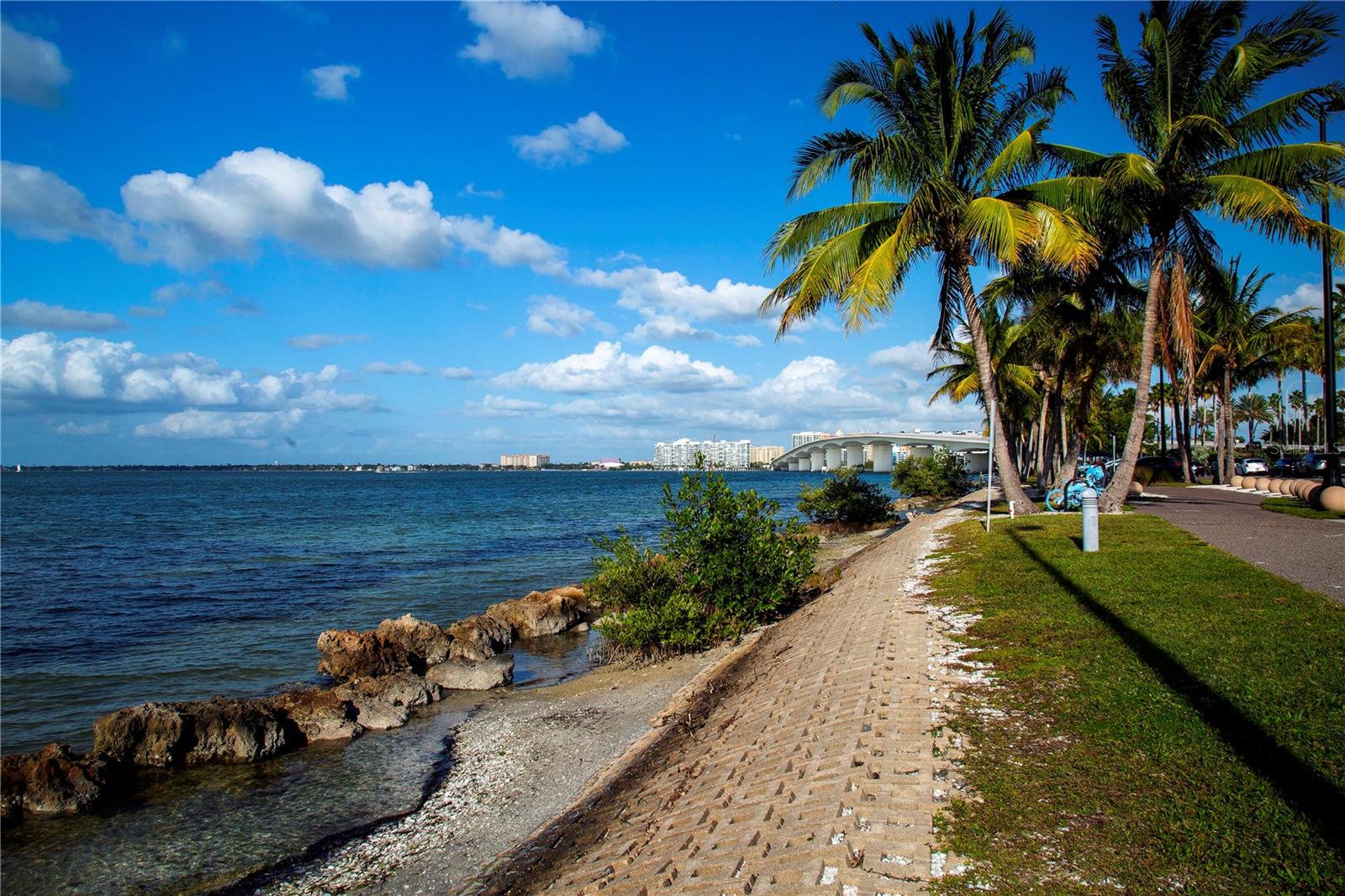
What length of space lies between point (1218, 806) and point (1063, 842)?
93cm

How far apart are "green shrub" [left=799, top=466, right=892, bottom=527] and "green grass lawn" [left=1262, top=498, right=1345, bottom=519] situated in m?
13.5

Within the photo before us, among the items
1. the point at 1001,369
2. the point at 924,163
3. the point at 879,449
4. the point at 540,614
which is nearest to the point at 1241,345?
the point at 1001,369

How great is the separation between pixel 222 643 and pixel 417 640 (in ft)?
15.6

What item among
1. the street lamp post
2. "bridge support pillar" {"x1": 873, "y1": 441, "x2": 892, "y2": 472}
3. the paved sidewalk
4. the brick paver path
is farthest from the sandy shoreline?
"bridge support pillar" {"x1": 873, "y1": 441, "x2": 892, "y2": 472}

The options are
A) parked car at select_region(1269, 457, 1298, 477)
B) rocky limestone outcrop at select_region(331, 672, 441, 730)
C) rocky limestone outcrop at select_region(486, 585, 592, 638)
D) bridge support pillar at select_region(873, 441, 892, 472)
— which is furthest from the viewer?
bridge support pillar at select_region(873, 441, 892, 472)

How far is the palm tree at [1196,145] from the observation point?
15.0 m

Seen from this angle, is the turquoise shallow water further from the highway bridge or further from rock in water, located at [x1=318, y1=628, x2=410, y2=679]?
the highway bridge

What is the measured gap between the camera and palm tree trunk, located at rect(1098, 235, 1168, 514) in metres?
17.2

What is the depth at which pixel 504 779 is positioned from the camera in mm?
7973

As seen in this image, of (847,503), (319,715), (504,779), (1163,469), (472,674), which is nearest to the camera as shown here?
(504,779)

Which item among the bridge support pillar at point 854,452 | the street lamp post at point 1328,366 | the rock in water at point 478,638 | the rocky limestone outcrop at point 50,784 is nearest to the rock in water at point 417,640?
the rock in water at point 478,638

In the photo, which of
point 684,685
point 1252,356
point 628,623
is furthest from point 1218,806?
point 1252,356

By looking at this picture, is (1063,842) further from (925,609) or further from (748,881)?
(925,609)

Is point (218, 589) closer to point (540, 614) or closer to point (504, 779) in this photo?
point (540, 614)
